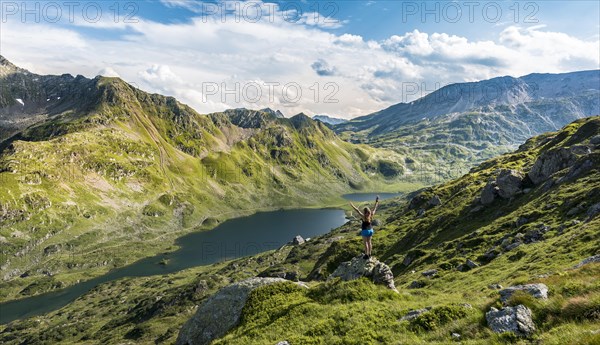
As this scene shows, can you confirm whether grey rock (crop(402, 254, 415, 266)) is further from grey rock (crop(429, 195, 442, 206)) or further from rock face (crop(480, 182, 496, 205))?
grey rock (crop(429, 195, 442, 206))

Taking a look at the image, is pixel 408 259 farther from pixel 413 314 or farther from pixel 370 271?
pixel 413 314

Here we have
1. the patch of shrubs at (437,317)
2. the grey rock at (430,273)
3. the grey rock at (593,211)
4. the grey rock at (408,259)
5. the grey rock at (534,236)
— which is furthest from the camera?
the grey rock at (408,259)

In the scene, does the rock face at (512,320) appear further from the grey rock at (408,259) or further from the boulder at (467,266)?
the grey rock at (408,259)

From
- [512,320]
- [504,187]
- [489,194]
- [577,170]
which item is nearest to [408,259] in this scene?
[489,194]

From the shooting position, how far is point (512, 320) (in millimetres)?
17312

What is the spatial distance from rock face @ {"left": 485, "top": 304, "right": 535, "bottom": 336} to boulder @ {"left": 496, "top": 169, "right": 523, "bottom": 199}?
6086 centimetres

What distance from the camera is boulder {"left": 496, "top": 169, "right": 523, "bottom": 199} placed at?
70.9 meters

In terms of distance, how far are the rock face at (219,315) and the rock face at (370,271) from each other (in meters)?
6.15

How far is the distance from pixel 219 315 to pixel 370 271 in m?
14.0

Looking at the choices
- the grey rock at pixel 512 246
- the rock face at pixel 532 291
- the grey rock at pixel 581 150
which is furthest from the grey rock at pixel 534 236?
the grey rock at pixel 581 150

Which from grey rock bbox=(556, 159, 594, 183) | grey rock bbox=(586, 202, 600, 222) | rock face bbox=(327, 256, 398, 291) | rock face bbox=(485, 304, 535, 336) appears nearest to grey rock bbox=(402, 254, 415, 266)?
grey rock bbox=(586, 202, 600, 222)

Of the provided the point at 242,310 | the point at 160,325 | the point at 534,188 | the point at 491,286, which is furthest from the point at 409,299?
the point at 160,325

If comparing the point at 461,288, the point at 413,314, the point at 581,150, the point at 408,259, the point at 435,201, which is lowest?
the point at 408,259

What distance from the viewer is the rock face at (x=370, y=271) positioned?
2806 cm
